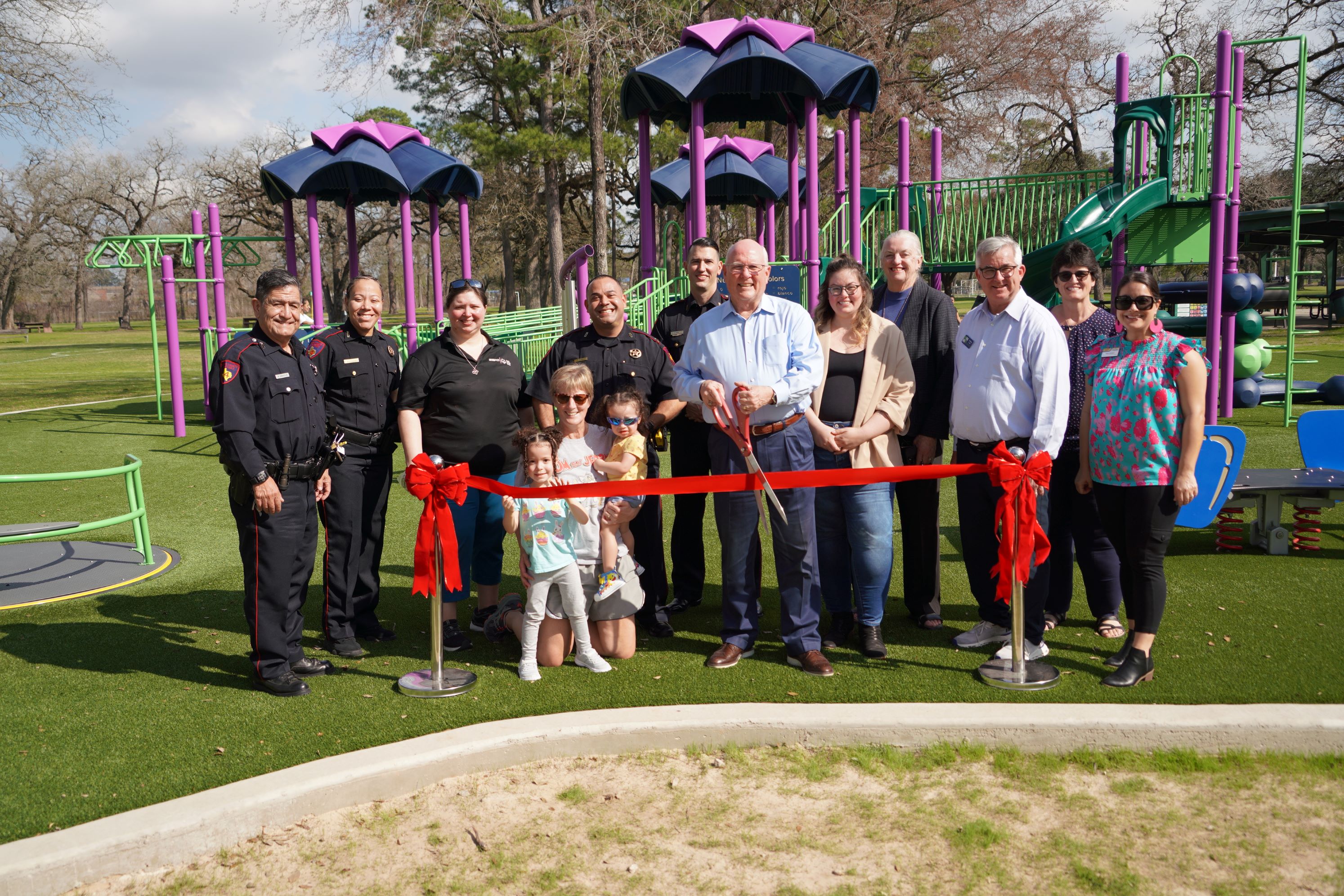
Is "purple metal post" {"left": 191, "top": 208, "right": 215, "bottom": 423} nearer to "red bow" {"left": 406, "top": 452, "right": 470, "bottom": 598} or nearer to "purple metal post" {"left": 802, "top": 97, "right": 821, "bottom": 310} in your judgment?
"purple metal post" {"left": 802, "top": 97, "right": 821, "bottom": 310}

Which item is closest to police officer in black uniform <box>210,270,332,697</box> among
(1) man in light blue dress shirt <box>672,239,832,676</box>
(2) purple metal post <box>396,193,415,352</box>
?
(1) man in light blue dress shirt <box>672,239,832,676</box>

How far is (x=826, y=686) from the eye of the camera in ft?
14.2

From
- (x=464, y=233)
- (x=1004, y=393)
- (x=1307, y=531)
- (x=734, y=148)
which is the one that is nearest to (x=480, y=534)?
(x=1004, y=393)

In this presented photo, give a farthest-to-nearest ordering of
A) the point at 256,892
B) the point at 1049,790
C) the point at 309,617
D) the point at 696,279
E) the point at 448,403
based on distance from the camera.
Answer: the point at 309,617 → the point at 696,279 → the point at 448,403 → the point at 1049,790 → the point at 256,892

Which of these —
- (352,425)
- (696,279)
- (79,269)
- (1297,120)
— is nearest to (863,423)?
(696,279)

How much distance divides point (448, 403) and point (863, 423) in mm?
1966

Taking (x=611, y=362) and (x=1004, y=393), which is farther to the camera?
(x=611, y=362)

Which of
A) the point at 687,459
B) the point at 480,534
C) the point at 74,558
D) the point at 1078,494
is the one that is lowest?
the point at 74,558

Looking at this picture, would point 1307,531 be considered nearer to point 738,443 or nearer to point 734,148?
point 738,443

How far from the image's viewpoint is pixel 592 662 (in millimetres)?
4621

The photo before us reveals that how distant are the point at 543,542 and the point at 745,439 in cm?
104

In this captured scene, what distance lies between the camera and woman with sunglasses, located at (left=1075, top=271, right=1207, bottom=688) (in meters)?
4.18

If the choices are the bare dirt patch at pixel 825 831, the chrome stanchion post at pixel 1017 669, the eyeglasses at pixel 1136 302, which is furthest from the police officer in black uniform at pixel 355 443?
the eyeglasses at pixel 1136 302

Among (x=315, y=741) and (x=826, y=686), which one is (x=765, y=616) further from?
(x=315, y=741)
